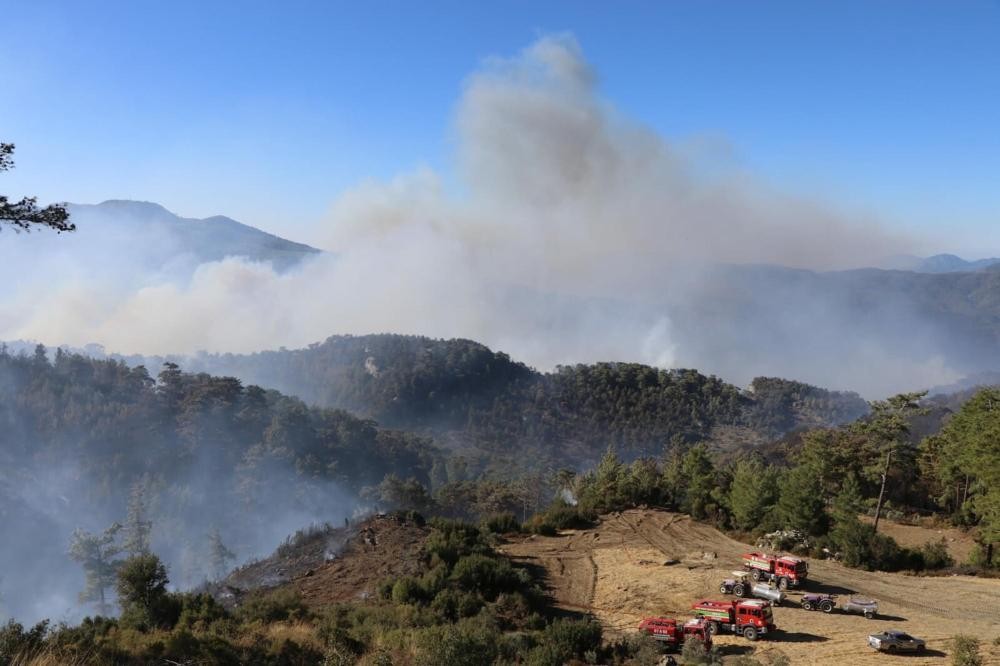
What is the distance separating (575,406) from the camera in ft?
571

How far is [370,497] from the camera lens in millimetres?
100562

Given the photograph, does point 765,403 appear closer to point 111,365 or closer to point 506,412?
point 506,412

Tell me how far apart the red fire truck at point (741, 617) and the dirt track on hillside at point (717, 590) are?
0.45 metres

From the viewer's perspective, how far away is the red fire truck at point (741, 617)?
81.6 ft

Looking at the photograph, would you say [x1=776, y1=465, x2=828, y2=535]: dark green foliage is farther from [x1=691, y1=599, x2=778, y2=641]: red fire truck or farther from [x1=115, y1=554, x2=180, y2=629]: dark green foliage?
[x1=115, y1=554, x2=180, y2=629]: dark green foliage

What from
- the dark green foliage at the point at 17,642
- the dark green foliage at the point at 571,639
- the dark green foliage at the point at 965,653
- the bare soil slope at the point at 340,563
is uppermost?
the dark green foliage at the point at 965,653

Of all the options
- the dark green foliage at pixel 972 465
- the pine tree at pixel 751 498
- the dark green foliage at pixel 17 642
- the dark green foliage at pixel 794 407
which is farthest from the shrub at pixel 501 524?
the dark green foliage at pixel 794 407

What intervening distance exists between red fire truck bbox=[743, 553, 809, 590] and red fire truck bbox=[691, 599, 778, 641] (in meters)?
5.61

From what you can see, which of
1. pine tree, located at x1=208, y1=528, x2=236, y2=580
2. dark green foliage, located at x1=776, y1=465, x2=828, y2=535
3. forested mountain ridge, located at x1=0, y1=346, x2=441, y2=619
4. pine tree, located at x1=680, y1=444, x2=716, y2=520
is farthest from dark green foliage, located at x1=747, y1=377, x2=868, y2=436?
pine tree, located at x1=208, y1=528, x2=236, y2=580

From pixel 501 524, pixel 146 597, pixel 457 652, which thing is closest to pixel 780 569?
pixel 501 524

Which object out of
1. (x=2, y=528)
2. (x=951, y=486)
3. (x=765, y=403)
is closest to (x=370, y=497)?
(x=2, y=528)

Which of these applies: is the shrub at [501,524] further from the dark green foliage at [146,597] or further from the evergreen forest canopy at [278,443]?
the evergreen forest canopy at [278,443]

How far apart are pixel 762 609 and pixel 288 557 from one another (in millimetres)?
26363

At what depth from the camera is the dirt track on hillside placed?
2459 cm
